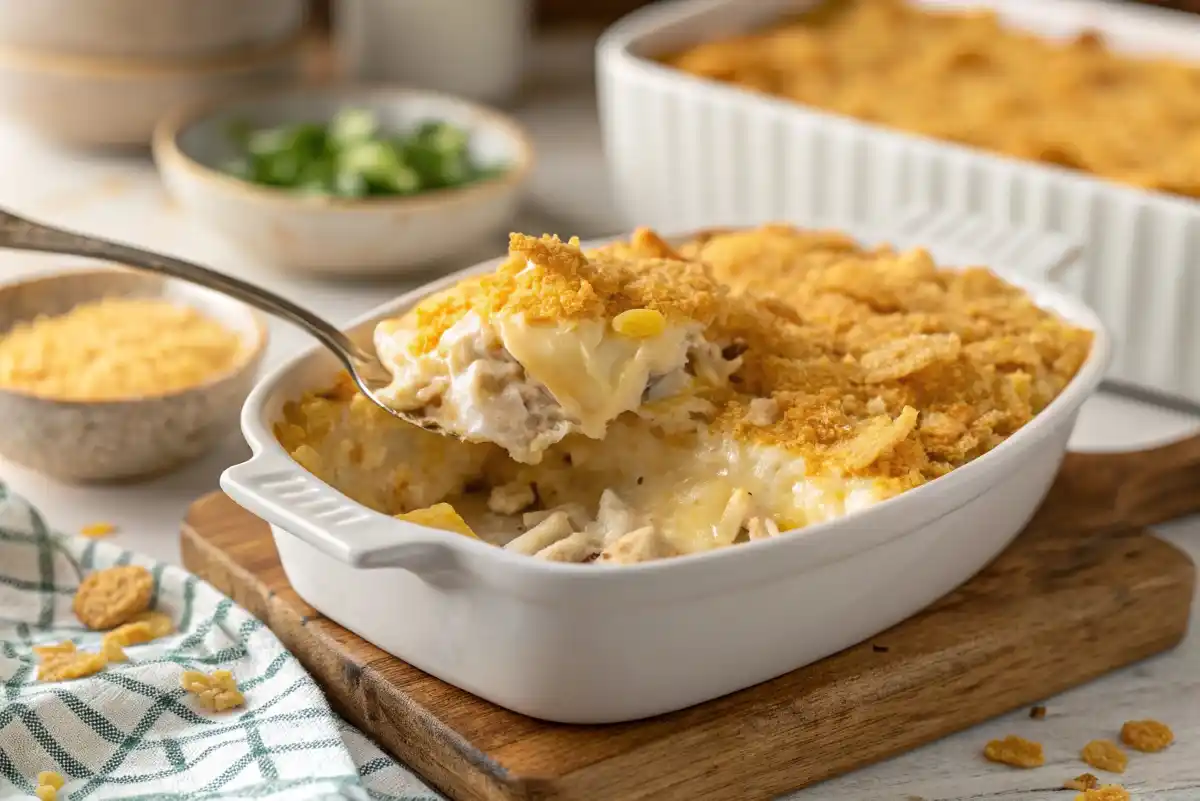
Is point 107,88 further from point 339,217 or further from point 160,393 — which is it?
point 160,393

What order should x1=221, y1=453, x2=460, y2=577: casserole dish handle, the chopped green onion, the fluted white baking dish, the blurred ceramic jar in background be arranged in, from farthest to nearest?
1. the blurred ceramic jar in background
2. the chopped green onion
3. the fluted white baking dish
4. x1=221, y1=453, x2=460, y2=577: casserole dish handle

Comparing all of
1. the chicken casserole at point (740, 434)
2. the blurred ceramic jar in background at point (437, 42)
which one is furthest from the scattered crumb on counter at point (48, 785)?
the blurred ceramic jar in background at point (437, 42)

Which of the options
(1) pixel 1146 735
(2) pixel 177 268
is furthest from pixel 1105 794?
(2) pixel 177 268

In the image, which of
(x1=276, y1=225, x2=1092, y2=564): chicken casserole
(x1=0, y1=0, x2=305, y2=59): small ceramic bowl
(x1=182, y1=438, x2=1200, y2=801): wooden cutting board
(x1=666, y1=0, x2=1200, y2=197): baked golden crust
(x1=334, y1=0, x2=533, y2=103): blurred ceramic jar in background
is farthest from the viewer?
(x1=334, y1=0, x2=533, y2=103): blurred ceramic jar in background

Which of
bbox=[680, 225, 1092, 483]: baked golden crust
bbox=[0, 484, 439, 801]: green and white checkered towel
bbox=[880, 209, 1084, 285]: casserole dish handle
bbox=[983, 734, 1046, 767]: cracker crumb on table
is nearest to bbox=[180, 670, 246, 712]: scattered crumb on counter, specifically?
bbox=[0, 484, 439, 801]: green and white checkered towel

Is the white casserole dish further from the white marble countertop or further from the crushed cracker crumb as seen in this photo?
the crushed cracker crumb

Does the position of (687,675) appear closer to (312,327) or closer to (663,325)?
(663,325)
